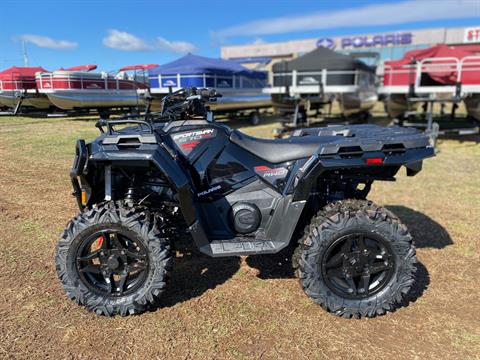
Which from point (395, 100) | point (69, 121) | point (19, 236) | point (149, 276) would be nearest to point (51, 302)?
point (149, 276)

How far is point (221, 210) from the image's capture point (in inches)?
120

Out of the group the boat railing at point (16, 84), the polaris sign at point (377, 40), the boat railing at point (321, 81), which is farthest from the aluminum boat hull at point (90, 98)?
the polaris sign at point (377, 40)

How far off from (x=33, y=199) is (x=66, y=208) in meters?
0.60

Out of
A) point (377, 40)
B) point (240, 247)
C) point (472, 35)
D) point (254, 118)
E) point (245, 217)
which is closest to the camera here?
point (240, 247)

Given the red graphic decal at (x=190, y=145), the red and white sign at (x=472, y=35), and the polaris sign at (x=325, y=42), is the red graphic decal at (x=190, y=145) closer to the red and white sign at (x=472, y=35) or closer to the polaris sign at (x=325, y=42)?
the red and white sign at (x=472, y=35)

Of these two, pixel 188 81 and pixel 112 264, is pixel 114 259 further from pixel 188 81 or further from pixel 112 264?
pixel 188 81

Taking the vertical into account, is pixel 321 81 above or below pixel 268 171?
above

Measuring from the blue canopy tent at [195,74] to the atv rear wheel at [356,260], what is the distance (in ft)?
35.0

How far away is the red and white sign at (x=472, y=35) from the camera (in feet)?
128

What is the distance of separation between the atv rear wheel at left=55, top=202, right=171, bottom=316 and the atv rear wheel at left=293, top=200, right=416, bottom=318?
1.04 meters

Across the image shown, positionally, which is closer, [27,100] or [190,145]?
[190,145]

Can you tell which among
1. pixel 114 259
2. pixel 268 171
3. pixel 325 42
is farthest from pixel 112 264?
pixel 325 42

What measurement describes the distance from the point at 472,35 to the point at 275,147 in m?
45.6

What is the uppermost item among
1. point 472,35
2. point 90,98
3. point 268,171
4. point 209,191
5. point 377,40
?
point 377,40
